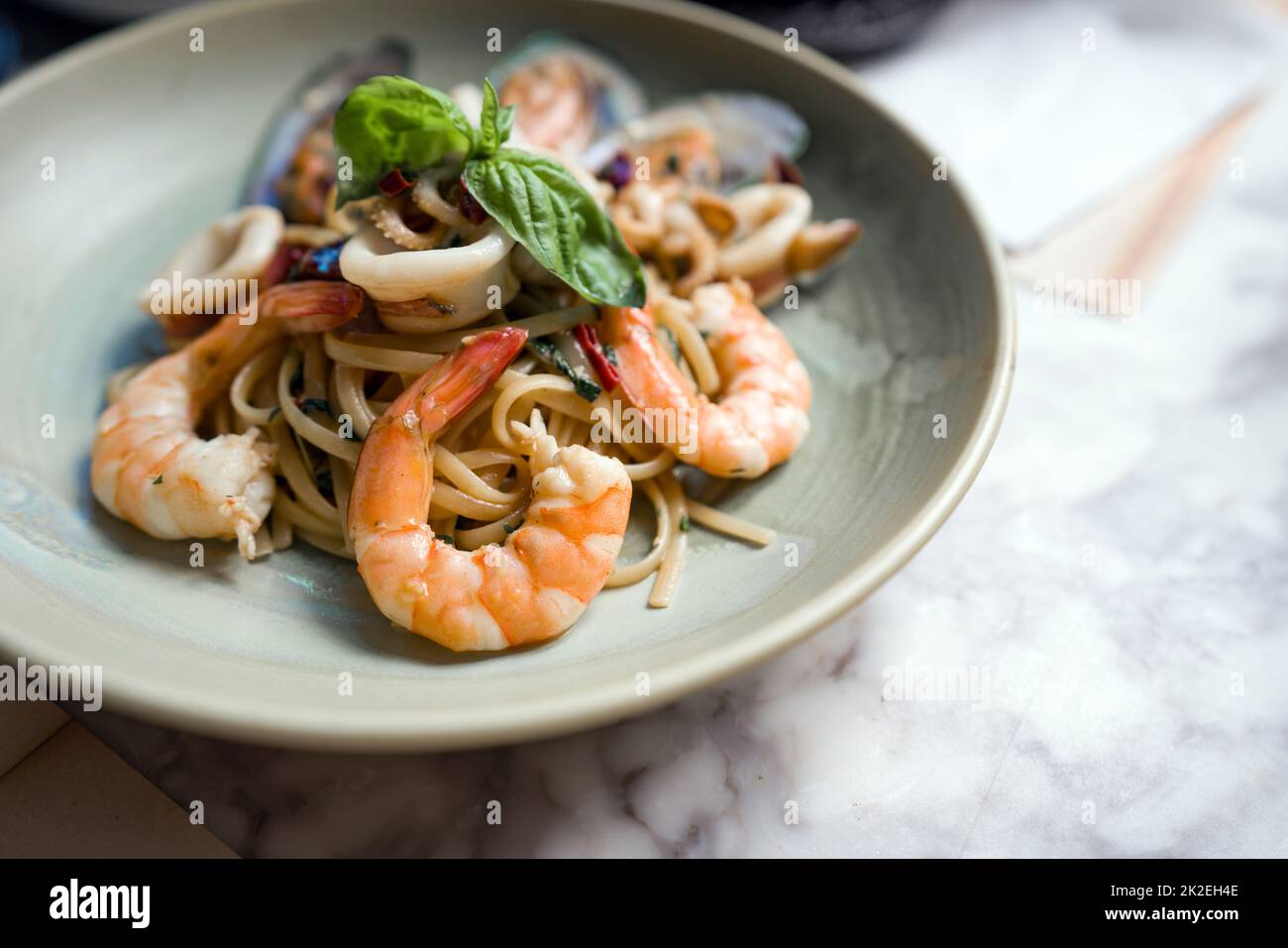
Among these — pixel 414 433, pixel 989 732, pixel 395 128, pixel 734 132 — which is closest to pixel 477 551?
pixel 414 433

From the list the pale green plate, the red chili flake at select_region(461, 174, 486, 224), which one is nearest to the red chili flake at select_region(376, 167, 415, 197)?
the red chili flake at select_region(461, 174, 486, 224)

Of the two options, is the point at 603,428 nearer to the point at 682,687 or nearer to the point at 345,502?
the point at 345,502

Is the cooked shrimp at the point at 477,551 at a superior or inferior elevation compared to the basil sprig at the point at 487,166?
inferior

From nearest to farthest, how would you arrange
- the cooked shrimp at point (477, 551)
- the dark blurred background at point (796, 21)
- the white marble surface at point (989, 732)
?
the cooked shrimp at point (477, 551) → the white marble surface at point (989, 732) → the dark blurred background at point (796, 21)

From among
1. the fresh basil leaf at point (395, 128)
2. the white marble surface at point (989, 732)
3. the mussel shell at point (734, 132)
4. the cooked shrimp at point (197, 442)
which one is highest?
the fresh basil leaf at point (395, 128)

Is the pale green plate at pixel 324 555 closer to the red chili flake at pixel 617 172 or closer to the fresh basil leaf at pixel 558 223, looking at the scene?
the red chili flake at pixel 617 172

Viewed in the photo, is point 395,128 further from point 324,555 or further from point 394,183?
point 324,555

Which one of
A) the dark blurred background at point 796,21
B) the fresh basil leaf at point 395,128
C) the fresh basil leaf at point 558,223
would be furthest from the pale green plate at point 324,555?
the fresh basil leaf at point 395,128

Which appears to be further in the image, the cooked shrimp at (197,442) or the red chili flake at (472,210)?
the red chili flake at (472,210)
